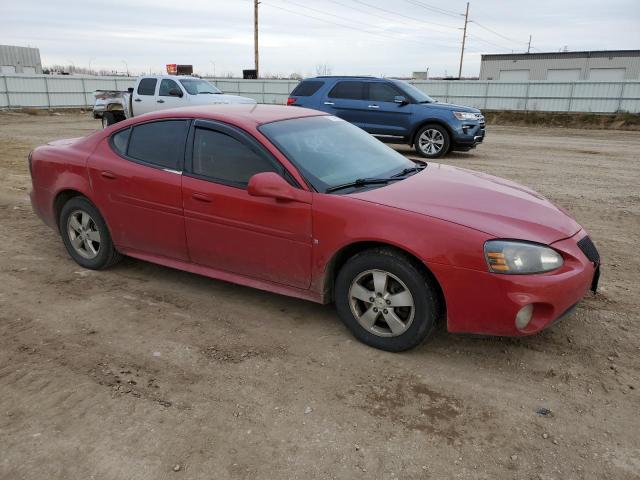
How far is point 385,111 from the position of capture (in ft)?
40.3

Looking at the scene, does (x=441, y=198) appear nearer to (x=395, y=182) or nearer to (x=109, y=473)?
(x=395, y=182)

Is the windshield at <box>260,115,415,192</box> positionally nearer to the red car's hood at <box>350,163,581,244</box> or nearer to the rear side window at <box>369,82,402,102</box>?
the red car's hood at <box>350,163,581,244</box>

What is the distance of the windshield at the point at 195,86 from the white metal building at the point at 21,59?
4836 cm

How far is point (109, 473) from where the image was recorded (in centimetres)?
245

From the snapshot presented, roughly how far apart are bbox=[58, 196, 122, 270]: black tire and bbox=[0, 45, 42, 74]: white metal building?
58741 millimetres

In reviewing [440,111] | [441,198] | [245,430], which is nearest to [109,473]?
[245,430]

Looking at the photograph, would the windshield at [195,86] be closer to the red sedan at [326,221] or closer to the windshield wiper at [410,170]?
the red sedan at [326,221]

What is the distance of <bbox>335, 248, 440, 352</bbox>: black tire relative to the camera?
326 centimetres

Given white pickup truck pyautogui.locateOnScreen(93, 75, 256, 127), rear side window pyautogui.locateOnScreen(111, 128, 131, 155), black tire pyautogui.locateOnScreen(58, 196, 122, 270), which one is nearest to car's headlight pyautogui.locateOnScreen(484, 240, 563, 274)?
rear side window pyautogui.locateOnScreen(111, 128, 131, 155)

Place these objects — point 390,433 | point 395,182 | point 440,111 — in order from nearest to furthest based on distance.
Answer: point 390,433 < point 395,182 < point 440,111

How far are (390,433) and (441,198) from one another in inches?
62.7

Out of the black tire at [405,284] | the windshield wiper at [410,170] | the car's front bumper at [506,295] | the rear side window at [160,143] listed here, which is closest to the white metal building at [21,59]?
the rear side window at [160,143]

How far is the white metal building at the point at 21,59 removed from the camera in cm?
5657

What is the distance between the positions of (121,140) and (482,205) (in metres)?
3.13
